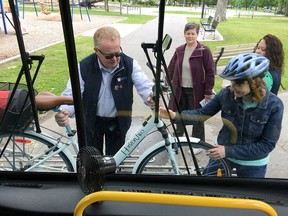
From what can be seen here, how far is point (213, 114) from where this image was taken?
1965 mm

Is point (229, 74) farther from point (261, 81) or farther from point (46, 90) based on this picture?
point (46, 90)

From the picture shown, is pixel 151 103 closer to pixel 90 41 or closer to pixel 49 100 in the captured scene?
pixel 90 41

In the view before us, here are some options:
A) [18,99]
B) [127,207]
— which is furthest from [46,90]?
[127,207]

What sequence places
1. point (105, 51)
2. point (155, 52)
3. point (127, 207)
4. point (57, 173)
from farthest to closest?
point (105, 51) < point (57, 173) < point (155, 52) < point (127, 207)

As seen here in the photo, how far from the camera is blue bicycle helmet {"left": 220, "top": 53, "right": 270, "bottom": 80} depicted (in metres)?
1.72

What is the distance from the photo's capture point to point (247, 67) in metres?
1.72

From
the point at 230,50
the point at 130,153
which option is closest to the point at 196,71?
the point at 230,50

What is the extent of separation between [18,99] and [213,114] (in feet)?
3.83

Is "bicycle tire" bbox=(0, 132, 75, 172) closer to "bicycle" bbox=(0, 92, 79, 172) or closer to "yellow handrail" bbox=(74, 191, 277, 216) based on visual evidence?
"bicycle" bbox=(0, 92, 79, 172)

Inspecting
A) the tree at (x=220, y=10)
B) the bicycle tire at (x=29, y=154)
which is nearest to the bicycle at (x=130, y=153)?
the bicycle tire at (x=29, y=154)

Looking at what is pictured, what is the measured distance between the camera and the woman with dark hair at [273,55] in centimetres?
204

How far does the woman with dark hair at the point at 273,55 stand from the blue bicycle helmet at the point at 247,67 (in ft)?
0.77

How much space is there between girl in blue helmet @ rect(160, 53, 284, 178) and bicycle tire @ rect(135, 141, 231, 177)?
2.4 inches

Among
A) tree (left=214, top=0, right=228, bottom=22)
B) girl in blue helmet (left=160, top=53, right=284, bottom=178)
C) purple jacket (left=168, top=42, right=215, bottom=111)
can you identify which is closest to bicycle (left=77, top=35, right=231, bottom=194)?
girl in blue helmet (left=160, top=53, right=284, bottom=178)
